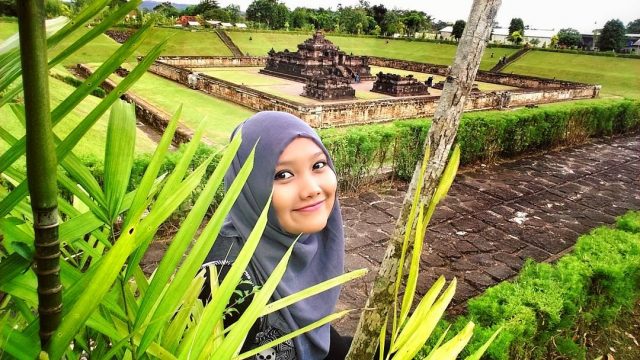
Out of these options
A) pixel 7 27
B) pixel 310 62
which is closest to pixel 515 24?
pixel 310 62

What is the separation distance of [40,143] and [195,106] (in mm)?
14100

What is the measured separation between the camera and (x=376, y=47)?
133 feet

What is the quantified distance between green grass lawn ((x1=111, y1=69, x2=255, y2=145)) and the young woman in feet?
27.1

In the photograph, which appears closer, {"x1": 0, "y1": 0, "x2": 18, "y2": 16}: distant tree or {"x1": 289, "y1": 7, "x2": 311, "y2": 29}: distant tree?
{"x1": 0, "y1": 0, "x2": 18, "y2": 16}: distant tree

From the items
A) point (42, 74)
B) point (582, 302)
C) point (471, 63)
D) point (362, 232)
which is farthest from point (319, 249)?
point (362, 232)

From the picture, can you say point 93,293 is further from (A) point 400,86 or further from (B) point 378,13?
(B) point 378,13

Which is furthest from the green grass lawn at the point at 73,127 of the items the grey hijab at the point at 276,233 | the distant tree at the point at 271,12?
the distant tree at the point at 271,12

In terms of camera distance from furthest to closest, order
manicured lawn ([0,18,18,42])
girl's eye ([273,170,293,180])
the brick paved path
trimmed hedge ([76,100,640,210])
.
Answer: manicured lawn ([0,18,18,42])
trimmed hedge ([76,100,640,210])
the brick paved path
girl's eye ([273,170,293,180])

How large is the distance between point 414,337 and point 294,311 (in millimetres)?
978

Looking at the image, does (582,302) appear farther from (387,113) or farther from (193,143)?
(387,113)

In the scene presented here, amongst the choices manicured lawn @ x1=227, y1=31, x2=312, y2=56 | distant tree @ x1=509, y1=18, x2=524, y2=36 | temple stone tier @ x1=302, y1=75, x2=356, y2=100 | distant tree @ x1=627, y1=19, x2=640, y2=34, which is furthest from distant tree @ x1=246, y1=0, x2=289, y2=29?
distant tree @ x1=627, y1=19, x2=640, y2=34

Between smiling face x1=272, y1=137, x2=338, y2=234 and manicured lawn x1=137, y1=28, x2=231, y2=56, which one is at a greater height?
manicured lawn x1=137, y1=28, x2=231, y2=56

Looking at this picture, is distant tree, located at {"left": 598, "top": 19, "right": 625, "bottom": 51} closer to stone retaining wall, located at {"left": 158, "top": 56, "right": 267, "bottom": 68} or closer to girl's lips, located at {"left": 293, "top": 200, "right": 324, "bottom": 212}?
stone retaining wall, located at {"left": 158, "top": 56, "right": 267, "bottom": 68}

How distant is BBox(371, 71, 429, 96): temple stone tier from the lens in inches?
746
